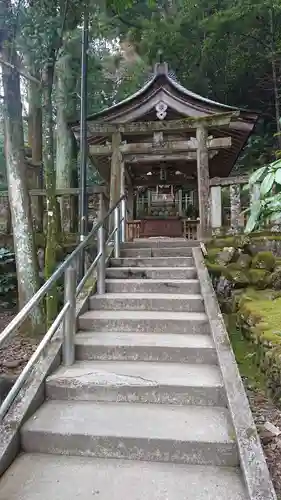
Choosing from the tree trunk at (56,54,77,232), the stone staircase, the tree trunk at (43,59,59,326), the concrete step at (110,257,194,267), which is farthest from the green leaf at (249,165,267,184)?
the tree trunk at (56,54,77,232)

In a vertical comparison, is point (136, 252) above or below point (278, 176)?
below

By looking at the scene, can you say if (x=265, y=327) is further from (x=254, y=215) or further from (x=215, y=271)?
(x=254, y=215)

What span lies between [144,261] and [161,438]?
10.8 ft

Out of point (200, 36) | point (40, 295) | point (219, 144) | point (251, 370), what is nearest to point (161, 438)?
point (40, 295)

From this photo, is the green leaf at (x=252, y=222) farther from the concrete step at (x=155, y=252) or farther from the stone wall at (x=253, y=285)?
the concrete step at (x=155, y=252)

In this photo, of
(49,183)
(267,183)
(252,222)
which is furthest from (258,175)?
(49,183)

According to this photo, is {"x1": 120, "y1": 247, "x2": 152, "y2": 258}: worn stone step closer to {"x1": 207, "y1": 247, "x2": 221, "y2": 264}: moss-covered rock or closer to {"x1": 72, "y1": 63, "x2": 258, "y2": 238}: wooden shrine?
{"x1": 207, "y1": 247, "x2": 221, "y2": 264}: moss-covered rock

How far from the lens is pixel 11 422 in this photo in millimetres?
2387

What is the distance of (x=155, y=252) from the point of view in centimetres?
580

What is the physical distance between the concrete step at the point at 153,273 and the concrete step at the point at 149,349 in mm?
1500

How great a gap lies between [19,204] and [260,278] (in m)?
3.84

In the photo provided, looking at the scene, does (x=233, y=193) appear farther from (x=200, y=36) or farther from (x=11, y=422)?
(x=200, y=36)

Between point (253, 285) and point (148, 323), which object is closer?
point (148, 323)

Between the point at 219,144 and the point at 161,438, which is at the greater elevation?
the point at 219,144
